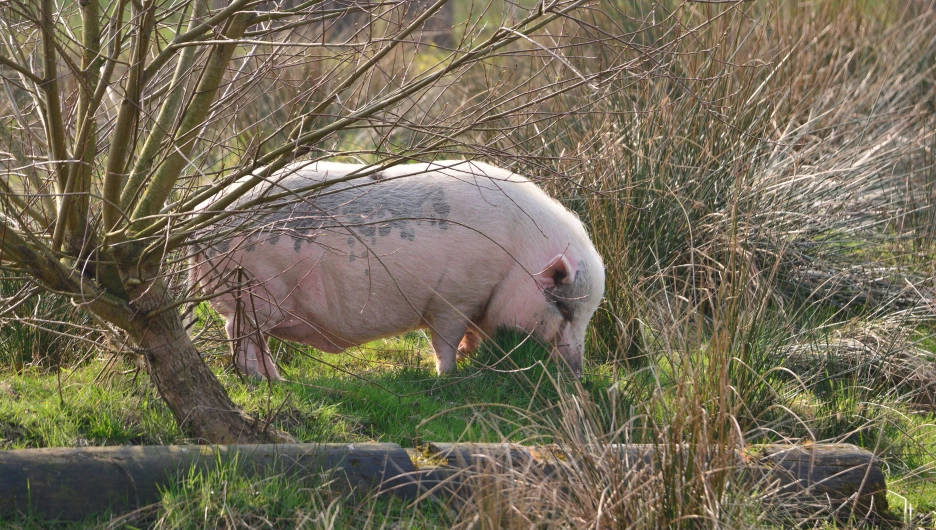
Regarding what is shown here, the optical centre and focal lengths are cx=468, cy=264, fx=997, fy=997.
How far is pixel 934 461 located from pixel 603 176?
2.31m

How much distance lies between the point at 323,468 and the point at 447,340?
1739 millimetres

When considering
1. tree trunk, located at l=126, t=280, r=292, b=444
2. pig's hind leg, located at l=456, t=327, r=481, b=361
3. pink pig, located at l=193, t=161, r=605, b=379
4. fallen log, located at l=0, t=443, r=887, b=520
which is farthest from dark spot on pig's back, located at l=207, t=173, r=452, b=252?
fallen log, located at l=0, t=443, r=887, b=520

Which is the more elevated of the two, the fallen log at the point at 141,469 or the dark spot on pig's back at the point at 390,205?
the dark spot on pig's back at the point at 390,205

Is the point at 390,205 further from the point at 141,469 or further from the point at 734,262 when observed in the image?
the point at 141,469

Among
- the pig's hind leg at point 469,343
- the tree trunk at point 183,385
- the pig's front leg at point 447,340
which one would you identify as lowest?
the pig's hind leg at point 469,343

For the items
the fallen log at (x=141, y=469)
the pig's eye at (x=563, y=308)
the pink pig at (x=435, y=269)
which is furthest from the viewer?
the pig's eye at (x=563, y=308)

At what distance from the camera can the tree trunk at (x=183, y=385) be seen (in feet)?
12.1

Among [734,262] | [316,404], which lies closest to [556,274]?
[734,262]

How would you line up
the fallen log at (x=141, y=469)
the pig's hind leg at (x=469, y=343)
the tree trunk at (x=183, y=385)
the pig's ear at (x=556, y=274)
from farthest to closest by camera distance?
the pig's hind leg at (x=469, y=343) < the pig's ear at (x=556, y=274) < the tree trunk at (x=183, y=385) < the fallen log at (x=141, y=469)

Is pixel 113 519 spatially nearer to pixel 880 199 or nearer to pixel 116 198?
pixel 116 198

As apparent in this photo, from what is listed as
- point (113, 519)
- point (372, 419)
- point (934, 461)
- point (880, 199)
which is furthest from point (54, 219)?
point (880, 199)

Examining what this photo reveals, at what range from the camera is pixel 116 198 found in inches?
140

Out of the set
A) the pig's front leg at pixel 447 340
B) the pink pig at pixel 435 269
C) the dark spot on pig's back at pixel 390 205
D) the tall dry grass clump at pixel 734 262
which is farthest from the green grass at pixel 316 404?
the dark spot on pig's back at pixel 390 205

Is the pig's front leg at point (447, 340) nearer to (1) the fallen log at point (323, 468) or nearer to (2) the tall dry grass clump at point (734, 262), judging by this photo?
(2) the tall dry grass clump at point (734, 262)
